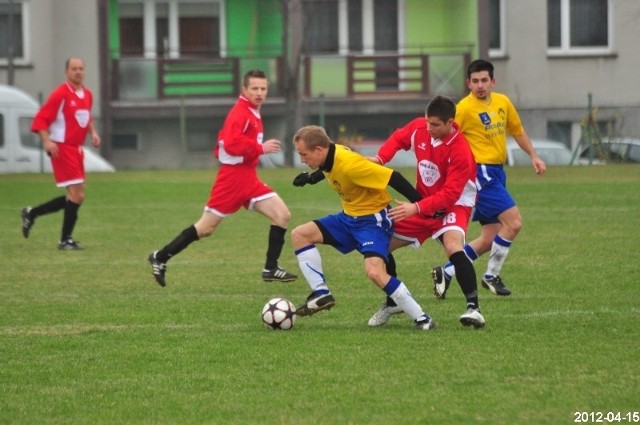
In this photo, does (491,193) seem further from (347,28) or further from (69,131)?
(347,28)

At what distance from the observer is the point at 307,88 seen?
37.9 m

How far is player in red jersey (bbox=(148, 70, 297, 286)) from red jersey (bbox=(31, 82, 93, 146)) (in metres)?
3.56

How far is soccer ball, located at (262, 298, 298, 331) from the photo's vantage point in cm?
984

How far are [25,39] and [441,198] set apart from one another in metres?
31.0

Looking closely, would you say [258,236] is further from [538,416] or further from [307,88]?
A: [307,88]

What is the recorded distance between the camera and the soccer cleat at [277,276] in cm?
1289

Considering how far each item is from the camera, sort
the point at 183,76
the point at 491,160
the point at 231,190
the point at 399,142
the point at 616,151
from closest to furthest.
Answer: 1. the point at 399,142
2. the point at 491,160
3. the point at 231,190
4. the point at 616,151
5. the point at 183,76

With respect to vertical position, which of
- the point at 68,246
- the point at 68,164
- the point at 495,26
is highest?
the point at 495,26

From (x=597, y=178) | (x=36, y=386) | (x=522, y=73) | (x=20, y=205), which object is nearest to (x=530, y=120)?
(x=522, y=73)

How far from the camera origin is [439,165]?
10.0m

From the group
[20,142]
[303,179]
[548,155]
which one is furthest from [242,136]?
[20,142]

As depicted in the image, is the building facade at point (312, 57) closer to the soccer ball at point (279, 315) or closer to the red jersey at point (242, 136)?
the red jersey at point (242, 136)

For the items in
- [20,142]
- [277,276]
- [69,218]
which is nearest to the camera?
[277,276]

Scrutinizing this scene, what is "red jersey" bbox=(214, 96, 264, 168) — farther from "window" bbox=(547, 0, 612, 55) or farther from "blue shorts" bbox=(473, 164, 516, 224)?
"window" bbox=(547, 0, 612, 55)
